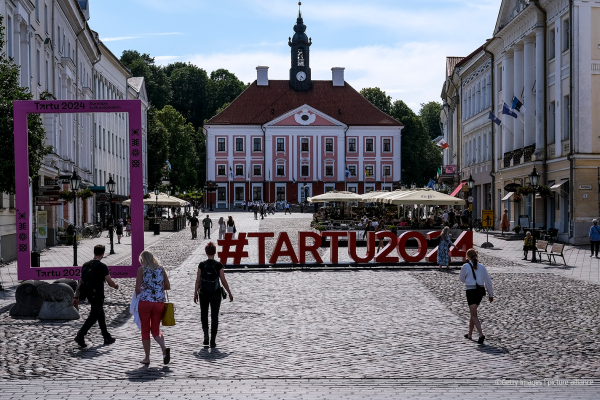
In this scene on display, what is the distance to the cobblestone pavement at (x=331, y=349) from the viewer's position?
9.32 metres

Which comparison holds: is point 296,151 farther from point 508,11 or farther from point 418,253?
point 418,253

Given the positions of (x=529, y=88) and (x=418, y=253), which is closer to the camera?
(x=418, y=253)

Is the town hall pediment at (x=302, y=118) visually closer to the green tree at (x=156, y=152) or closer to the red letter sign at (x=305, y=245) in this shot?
the green tree at (x=156, y=152)

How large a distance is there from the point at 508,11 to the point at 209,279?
1548 inches

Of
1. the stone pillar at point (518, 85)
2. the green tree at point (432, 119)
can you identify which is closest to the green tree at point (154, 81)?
the green tree at point (432, 119)

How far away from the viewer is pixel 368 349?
1165cm

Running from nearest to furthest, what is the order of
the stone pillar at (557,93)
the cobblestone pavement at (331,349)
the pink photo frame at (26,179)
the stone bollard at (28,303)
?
1. the cobblestone pavement at (331,349)
2. the stone bollard at (28,303)
3. the pink photo frame at (26,179)
4. the stone pillar at (557,93)

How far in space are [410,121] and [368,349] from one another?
99780 mm

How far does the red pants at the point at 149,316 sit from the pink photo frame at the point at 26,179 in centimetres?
539

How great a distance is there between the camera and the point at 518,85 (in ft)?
147

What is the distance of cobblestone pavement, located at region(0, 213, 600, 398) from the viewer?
9.32m

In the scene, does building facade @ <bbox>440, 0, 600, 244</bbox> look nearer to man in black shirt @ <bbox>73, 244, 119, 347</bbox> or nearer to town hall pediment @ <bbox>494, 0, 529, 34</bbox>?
town hall pediment @ <bbox>494, 0, 529, 34</bbox>

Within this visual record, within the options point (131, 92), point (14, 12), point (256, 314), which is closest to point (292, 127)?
point (131, 92)

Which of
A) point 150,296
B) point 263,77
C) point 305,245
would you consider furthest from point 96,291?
point 263,77
